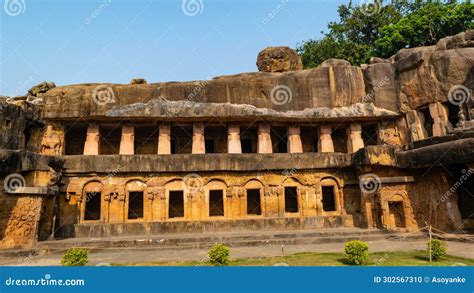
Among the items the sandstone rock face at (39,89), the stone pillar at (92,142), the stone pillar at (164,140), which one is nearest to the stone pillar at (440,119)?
the stone pillar at (164,140)

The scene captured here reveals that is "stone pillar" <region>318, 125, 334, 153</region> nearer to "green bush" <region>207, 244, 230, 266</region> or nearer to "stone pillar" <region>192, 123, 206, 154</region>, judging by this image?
"stone pillar" <region>192, 123, 206, 154</region>

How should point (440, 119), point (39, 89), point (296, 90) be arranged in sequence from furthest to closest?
point (39, 89)
point (296, 90)
point (440, 119)

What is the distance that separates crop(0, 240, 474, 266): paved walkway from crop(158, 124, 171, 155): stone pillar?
7.51m

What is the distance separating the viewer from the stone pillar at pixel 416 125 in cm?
1991

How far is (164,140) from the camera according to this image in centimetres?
2027

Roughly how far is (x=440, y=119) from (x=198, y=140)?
541 inches

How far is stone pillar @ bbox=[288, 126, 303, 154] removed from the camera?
20.9 m

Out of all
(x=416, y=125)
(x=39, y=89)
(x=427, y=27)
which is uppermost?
(x=427, y=27)

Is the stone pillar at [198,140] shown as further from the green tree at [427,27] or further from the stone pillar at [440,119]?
the green tree at [427,27]

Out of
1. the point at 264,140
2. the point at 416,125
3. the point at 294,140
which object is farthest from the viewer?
the point at 294,140

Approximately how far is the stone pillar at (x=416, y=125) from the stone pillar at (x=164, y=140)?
14.2 m

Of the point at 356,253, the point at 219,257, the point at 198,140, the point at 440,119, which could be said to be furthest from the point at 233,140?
the point at 356,253

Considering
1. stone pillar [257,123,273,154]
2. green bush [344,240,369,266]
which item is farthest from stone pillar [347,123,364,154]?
green bush [344,240,369,266]

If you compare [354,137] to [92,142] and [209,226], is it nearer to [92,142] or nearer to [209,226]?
[209,226]
